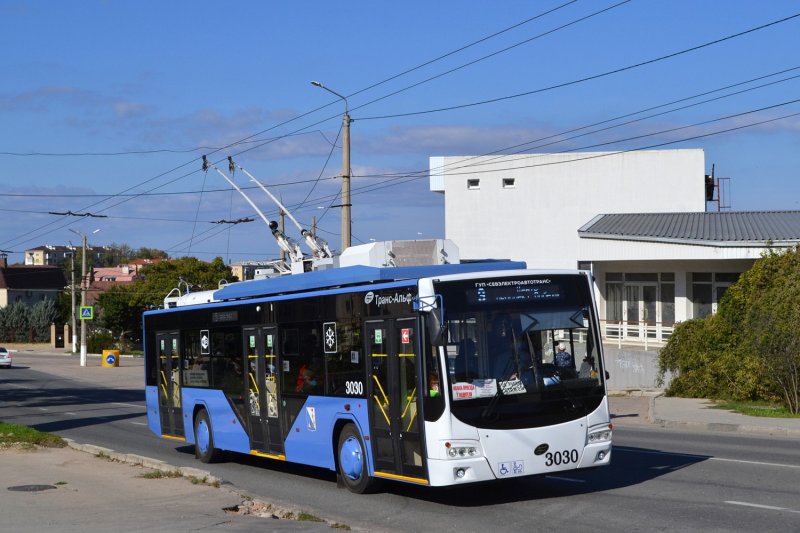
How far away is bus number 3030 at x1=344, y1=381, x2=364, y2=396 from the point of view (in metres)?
12.6

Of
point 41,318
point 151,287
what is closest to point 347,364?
point 151,287

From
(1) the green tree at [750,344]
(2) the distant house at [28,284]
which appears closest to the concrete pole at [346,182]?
(1) the green tree at [750,344]

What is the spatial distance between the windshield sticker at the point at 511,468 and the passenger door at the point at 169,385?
9.14 m

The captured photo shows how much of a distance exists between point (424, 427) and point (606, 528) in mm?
2303

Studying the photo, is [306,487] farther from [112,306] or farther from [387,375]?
[112,306]

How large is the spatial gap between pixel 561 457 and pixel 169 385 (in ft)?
32.8

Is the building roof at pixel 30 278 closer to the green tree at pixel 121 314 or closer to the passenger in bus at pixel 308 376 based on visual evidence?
the green tree at pixel 121 314

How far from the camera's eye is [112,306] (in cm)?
8850

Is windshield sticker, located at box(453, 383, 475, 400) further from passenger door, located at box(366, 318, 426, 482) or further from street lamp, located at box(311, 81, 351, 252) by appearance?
street lamp, located at box(311, 81, 351, 252)

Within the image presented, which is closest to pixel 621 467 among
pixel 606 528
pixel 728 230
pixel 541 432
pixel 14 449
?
pixel 541 432

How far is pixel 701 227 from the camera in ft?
125

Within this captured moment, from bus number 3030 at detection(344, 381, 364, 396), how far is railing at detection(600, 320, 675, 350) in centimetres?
2389

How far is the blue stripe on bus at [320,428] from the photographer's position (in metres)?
12.6

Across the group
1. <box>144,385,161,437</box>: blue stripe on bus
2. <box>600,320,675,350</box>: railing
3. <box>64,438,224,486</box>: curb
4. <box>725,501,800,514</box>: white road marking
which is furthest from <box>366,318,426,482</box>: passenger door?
<box>600,320,675,350</box>: railing
